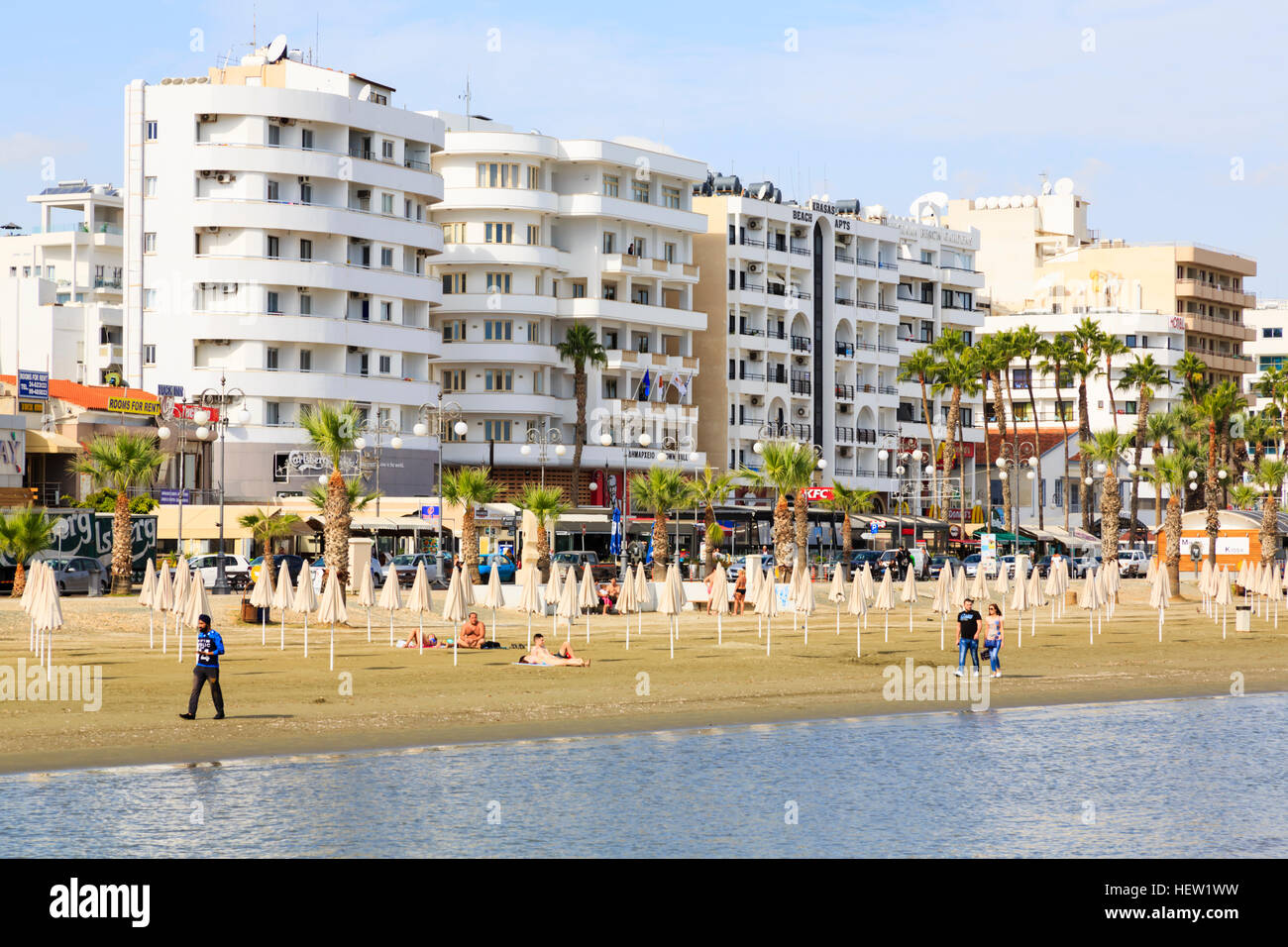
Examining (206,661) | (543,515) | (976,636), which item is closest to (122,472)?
(543,515)

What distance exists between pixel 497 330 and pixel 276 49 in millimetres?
18277

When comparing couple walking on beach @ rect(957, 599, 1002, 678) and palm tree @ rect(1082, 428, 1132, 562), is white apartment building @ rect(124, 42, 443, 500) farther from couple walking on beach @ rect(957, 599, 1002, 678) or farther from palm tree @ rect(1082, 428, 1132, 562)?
couple walking on beach @ rect(957, 599, 1002, 678)

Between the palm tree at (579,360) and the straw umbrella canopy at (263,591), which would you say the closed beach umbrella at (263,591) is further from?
the palm tree at (579,360)

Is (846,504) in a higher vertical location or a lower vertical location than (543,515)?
higher

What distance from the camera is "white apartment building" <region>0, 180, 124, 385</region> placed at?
314 ft

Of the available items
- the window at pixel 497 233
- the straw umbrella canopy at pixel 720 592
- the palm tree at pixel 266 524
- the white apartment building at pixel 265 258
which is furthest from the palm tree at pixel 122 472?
the window at pixel 497 233

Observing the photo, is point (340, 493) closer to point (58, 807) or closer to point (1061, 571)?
point (1061, 571)

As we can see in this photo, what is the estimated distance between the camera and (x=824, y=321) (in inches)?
4400

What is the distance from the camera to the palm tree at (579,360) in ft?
302

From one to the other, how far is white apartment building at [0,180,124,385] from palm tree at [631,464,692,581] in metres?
30.9

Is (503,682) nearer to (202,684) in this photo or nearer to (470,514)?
(202,684)

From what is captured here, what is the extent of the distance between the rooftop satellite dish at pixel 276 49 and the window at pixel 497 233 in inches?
543

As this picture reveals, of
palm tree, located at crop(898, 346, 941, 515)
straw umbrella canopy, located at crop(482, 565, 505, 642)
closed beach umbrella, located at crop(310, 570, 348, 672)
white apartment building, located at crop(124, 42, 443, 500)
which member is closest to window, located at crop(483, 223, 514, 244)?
white apartment building, located at crop(124, 42, 443, 500)
